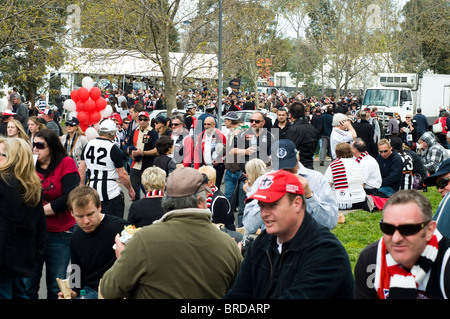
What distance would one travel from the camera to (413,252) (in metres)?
2.96

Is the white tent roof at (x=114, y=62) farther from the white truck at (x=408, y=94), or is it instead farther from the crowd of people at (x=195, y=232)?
the white truck at (x=408, y=94)

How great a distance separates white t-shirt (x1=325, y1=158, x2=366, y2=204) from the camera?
1018 centimetres

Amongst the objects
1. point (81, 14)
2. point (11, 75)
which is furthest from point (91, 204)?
point (11, 75)

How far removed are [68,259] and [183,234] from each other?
3.06 metres

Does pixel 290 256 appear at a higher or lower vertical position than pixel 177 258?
higher

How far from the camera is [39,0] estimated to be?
14320mm

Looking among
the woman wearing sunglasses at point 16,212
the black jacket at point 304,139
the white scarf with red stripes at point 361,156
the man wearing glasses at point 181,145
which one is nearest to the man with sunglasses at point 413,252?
the woman wearing sunglasses at point 16,212

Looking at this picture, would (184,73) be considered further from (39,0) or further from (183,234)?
(183,234)

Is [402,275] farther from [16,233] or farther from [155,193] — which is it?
[155,193]

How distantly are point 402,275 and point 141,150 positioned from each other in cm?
878

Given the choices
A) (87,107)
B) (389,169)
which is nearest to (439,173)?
(389,169)

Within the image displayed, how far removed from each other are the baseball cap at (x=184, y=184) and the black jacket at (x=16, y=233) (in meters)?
1.69

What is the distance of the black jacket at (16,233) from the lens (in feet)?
15.8

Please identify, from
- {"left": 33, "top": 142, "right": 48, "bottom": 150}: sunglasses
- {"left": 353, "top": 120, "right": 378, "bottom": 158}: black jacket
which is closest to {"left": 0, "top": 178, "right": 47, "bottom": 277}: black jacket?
{"left": 33, "top": 142, "right": 48, "bottom": 150}: sunglasses
